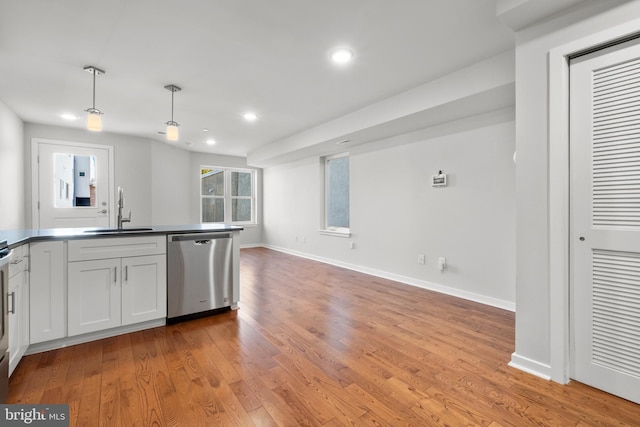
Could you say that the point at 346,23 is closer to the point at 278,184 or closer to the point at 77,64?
the point at 77,64

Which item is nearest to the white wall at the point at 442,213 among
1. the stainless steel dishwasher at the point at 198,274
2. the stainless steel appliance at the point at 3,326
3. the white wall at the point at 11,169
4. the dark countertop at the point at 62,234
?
the stainless steel dishwasher at the point at 198,274

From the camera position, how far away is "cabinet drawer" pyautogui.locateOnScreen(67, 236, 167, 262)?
7.60 feet

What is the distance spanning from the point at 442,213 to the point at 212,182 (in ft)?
Answer: 18.7

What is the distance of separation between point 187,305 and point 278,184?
479 centimetres

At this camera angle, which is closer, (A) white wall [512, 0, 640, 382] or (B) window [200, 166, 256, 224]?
(A) white wall [512, 0, 640, 382]

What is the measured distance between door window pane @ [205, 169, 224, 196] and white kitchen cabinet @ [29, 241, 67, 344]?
16.9 feet

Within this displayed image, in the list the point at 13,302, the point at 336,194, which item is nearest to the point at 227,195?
the point at 336,194

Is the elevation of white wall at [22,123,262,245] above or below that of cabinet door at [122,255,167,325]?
above

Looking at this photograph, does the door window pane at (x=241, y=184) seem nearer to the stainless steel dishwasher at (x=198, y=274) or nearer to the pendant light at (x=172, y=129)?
the pendant light at (x=172, y=129)

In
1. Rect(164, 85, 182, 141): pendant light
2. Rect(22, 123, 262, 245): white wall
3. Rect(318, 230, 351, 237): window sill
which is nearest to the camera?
Rect(164, 85, 182, 141): pendant light

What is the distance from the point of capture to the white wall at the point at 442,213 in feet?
10.7

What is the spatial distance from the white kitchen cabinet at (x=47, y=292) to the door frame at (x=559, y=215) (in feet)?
11.6

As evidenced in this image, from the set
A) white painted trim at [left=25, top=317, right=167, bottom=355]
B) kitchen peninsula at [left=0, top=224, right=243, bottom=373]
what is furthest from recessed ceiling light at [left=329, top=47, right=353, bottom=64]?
white painted trim at [left=25, top=317, right=167, bottom=355]

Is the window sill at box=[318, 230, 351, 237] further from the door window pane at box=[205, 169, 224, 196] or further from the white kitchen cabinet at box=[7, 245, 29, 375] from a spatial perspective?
the white kitchen cabinet at box=[7, 245, 29, 375]
